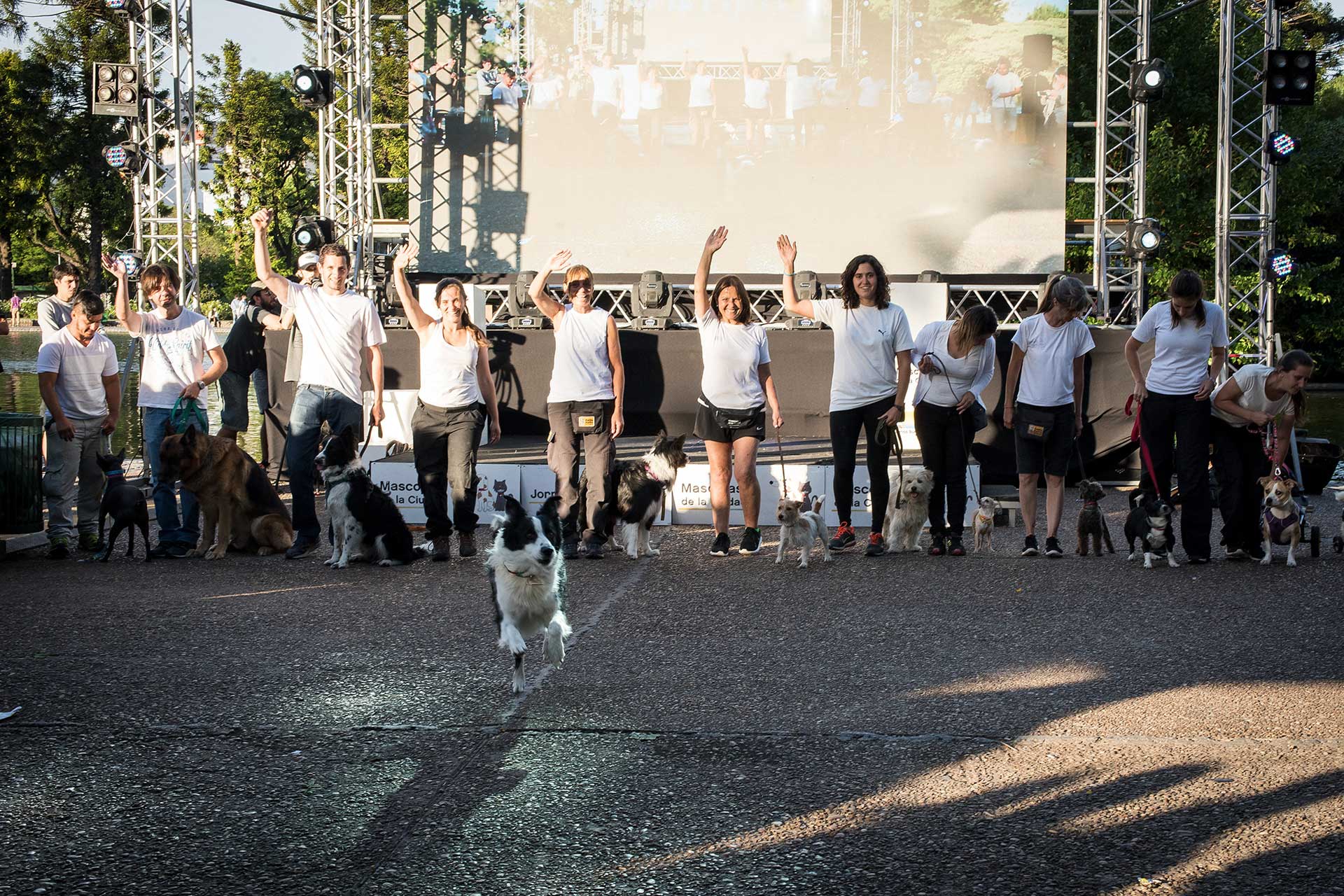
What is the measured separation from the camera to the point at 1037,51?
19.3 m

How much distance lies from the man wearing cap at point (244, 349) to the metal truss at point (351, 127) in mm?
6112

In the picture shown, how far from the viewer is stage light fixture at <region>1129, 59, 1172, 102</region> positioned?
16375 mm

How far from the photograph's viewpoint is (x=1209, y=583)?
7449mm

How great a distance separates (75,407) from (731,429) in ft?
13.9

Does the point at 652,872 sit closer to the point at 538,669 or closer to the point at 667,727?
the point at 667,727

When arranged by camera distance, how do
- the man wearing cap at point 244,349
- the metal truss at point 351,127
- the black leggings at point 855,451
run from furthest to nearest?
the metal truss at point 351,127 → the man wearing cap at point 244,349 → the black leggings at point 855,451

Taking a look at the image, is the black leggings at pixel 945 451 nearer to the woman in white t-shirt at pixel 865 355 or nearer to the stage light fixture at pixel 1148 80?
the woman in white t-shirt at pixel 865 355

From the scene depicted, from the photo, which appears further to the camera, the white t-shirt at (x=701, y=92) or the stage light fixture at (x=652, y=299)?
the white t-shirt at (x=701, y=92)

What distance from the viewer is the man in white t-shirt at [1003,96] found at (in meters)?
19.0

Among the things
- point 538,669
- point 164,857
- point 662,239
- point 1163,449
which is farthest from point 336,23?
point 164,857

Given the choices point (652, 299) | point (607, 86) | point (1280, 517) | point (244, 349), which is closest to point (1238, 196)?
point (652, 299)

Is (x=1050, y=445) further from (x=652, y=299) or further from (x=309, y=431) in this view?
(x=652, y=299)

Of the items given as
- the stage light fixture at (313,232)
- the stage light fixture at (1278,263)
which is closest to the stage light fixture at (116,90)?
the stage light fixture at (313,232)

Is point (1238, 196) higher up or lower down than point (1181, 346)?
higher up
